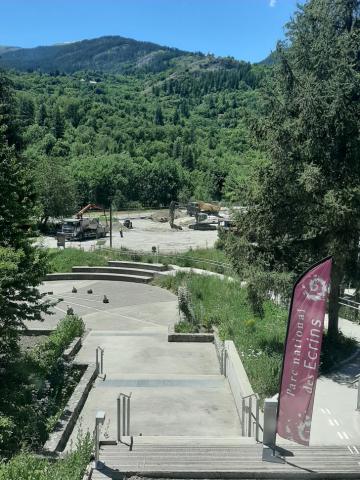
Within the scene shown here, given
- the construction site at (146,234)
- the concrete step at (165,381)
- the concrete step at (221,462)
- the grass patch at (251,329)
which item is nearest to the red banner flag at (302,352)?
the concrete step at (221,462)

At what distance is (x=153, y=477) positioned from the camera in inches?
323

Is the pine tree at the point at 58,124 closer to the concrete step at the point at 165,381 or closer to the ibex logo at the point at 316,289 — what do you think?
the concrete step at the point at 165,381

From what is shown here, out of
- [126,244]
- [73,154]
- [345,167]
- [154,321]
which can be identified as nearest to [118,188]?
[73,154]

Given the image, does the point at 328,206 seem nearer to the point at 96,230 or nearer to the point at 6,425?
the point at 6,425

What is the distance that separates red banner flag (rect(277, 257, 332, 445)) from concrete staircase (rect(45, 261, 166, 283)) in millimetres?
21802

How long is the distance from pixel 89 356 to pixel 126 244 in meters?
29.3

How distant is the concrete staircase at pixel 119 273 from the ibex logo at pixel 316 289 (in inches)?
870

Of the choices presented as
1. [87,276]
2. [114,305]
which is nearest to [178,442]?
[114,305]

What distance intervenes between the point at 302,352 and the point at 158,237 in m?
Result: 44.1

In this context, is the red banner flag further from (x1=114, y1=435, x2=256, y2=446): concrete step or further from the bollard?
(x1=114, y1=435, x2=256, y2=446): concrete step

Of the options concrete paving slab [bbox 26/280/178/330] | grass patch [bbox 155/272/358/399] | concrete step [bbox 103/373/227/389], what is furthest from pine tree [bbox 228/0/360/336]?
concrete paving slab [bbox 26/280/178/330]

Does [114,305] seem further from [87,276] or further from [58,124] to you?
[58,124]

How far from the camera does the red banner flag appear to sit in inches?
327

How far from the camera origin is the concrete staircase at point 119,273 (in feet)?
101
